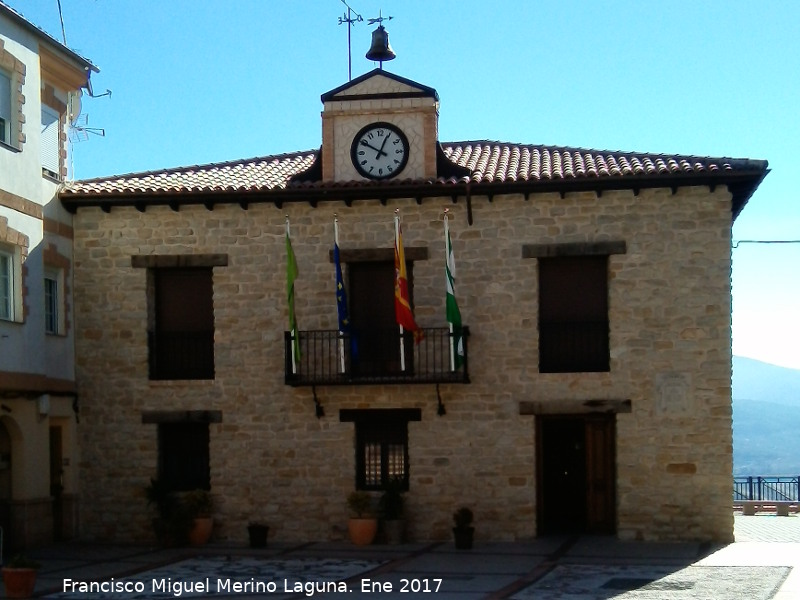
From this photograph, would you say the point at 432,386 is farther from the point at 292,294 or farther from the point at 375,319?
the point at 292,294

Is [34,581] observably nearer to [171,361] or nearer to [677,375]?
[171,361]

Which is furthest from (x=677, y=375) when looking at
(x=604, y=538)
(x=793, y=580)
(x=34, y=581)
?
(x=34, y=581)

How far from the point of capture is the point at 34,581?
14.7m

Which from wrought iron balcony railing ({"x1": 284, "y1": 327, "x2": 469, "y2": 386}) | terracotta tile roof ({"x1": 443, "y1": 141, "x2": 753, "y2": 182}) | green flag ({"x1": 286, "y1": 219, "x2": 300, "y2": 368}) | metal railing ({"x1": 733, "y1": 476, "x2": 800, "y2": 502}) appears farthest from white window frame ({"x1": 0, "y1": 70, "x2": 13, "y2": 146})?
metal railing ({"x1": 733, "y1": 476, "x2": 800, "y2": 502})

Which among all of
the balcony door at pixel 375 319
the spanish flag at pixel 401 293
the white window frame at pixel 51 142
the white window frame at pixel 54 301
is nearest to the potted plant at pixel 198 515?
the balcony door at pixel 375 319

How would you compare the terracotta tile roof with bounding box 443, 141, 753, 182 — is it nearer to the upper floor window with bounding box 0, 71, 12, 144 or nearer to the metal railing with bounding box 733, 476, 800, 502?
the upper floor window with bounding box 0, 71, 12, 144

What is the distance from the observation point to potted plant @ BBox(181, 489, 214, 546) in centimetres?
2000

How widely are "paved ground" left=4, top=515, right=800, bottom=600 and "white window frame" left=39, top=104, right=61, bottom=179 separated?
6147 mm

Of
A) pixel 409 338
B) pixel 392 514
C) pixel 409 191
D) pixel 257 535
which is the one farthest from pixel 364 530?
pixel 409 191

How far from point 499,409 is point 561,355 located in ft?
4.37

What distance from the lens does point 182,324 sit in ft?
68.3

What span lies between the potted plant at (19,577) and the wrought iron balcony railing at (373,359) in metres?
6.14

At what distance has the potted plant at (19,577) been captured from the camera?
1441cm

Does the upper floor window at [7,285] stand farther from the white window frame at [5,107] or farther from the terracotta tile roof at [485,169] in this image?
the terracotta tile roof at [485,169]
